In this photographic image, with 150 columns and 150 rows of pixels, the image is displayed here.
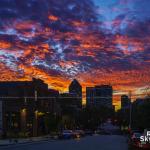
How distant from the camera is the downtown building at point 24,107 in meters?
111

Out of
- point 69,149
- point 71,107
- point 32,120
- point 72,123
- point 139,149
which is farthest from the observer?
point 71,107

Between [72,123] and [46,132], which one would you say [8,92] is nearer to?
[46,132]

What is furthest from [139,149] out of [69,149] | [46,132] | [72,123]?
[72,123]

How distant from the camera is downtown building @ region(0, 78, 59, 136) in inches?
4385

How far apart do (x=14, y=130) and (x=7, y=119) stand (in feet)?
8.72

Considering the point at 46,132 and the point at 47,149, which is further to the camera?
the point at 46,132

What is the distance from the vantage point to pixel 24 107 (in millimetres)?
115875

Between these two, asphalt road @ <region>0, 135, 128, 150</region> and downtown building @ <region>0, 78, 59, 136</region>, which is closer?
asphalt road @ <region>0, 135, 128, 150</region>

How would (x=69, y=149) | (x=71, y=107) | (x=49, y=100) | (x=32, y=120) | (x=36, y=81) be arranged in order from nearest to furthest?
(x=69, y=149), (x=32, y=120), (x=36, y=81), (x=49, y=100), (x=71, y=107)

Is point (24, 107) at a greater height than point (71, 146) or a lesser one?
greater

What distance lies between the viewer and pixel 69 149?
4669 cm

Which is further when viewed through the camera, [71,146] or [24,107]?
[24,107]

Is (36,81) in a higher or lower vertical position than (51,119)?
higher

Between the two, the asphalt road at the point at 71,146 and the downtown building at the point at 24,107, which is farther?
the downtown building at the point at 24,107
